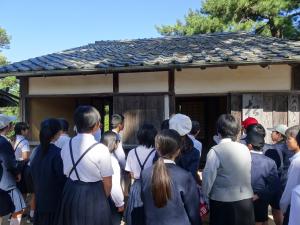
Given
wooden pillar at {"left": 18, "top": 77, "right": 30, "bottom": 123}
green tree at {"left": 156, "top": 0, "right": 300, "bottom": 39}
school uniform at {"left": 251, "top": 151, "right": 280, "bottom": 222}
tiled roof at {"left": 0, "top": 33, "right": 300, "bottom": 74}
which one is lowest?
school uniform at {"left": 251, "top": 151, "right": 280, "bottom": 222}

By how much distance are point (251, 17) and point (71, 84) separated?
32.2ft

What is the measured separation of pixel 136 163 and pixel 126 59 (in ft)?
14.1

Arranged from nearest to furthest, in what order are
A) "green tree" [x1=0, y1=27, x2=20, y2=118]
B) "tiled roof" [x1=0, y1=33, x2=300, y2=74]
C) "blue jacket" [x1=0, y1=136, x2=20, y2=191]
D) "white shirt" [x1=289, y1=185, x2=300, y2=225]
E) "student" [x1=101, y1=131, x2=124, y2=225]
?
"white shirt" [x1=289, y1=185, x2=300, y2=225] < "student" [x1=101, y1=131, x2=124, y2=225] < "blue jacket" [x1=0, y1=136, x2=20, y2=191] < "tiled roof" [x1=0, y1=33, x2=300, y2=74] < "green tree" [x1=0, y1=27, x2=20, y2=118]

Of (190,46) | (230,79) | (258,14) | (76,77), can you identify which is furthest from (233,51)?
(258,14)

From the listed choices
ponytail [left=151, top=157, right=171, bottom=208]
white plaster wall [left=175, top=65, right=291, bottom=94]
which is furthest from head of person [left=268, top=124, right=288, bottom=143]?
ponytail [left=151, top=157, right=171, bottom=208]

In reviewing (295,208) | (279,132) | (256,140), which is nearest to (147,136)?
(256,140)

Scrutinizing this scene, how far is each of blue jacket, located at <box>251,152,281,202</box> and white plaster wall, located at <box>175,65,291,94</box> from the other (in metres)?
3.40

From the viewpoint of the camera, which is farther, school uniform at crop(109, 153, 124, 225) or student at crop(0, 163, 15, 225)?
student at crop(0, 163, 15, 225)

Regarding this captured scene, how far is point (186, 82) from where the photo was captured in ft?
25.1

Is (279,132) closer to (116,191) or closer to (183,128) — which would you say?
(183,128)

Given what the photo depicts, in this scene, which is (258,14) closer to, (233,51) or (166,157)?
(233,51)

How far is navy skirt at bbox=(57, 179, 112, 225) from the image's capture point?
3.30 meters

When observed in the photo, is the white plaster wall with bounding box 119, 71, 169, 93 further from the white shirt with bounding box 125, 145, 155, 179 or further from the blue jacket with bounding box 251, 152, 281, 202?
the blue jacket with bounding box 251, 152, 281, 202

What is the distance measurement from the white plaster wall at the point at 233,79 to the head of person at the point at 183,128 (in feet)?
11.6
